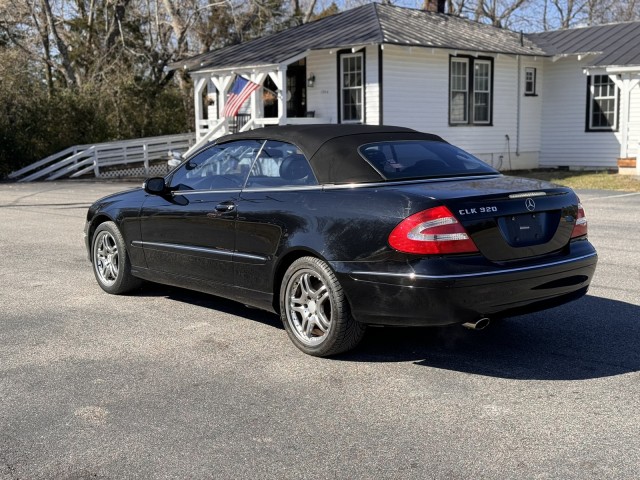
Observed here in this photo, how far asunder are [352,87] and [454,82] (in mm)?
3247

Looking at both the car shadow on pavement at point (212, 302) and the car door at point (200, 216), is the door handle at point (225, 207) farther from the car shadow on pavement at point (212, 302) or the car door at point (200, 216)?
the car shadow on pavement at point (212, 302)

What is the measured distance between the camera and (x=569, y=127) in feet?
80.2

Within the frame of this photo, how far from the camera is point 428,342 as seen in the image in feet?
18.3

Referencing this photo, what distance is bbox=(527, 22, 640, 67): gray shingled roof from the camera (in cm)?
2261

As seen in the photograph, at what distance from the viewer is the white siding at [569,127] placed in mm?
23672

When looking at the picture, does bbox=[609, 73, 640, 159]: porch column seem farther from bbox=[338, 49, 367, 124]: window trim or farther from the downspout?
bbox=[338, 49, 367, 124]: window trim

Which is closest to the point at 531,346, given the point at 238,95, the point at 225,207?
the point at 225,207

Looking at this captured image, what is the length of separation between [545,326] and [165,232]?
318cm

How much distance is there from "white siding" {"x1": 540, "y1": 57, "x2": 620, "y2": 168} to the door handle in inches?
793

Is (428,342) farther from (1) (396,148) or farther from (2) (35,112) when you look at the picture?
(2) (35,112)

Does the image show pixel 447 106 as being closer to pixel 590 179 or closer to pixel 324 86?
pixel 324 86

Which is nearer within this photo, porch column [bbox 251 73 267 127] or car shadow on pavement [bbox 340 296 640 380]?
car shadow on pavement [bbox 340 296 640 380]

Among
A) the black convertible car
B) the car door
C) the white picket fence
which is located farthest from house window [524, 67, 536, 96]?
the car door

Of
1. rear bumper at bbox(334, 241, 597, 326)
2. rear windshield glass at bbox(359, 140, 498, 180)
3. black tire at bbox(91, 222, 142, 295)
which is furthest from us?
black tire at bbox(91, 222, 142, 295)
